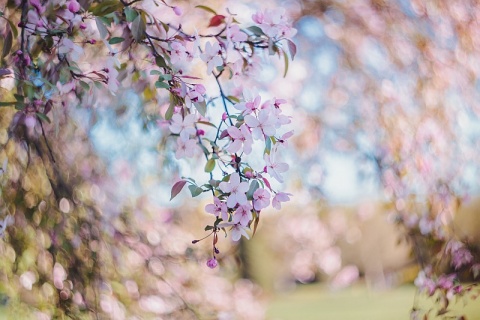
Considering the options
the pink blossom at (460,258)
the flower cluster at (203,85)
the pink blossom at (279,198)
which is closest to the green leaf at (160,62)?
the flower cluster at (203,85)

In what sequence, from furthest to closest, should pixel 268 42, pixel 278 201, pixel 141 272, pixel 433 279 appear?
pixel 141 272
pixel 433 279
pixel 268 42
pixel 278 201

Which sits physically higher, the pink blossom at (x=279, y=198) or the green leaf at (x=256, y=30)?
the green leaf at (x=256, y=30)

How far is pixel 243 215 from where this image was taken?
1.02 meters

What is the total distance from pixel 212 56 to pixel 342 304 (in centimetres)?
971

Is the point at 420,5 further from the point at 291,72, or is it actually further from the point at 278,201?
the point at 278,201

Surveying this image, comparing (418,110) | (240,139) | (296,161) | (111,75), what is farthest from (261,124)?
(296,161)

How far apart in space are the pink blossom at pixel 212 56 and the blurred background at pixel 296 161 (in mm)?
416

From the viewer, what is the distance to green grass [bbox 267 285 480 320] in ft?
30.0

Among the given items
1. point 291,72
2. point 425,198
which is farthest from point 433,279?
point 291,72

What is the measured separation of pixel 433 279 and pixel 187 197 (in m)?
2.23

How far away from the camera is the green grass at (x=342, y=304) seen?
9.16 m

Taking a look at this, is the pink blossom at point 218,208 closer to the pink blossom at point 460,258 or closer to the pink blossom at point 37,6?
the pink blossom at point 37,6

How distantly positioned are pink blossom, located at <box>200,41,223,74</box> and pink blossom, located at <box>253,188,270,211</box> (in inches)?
10.9

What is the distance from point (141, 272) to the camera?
2.44 m
